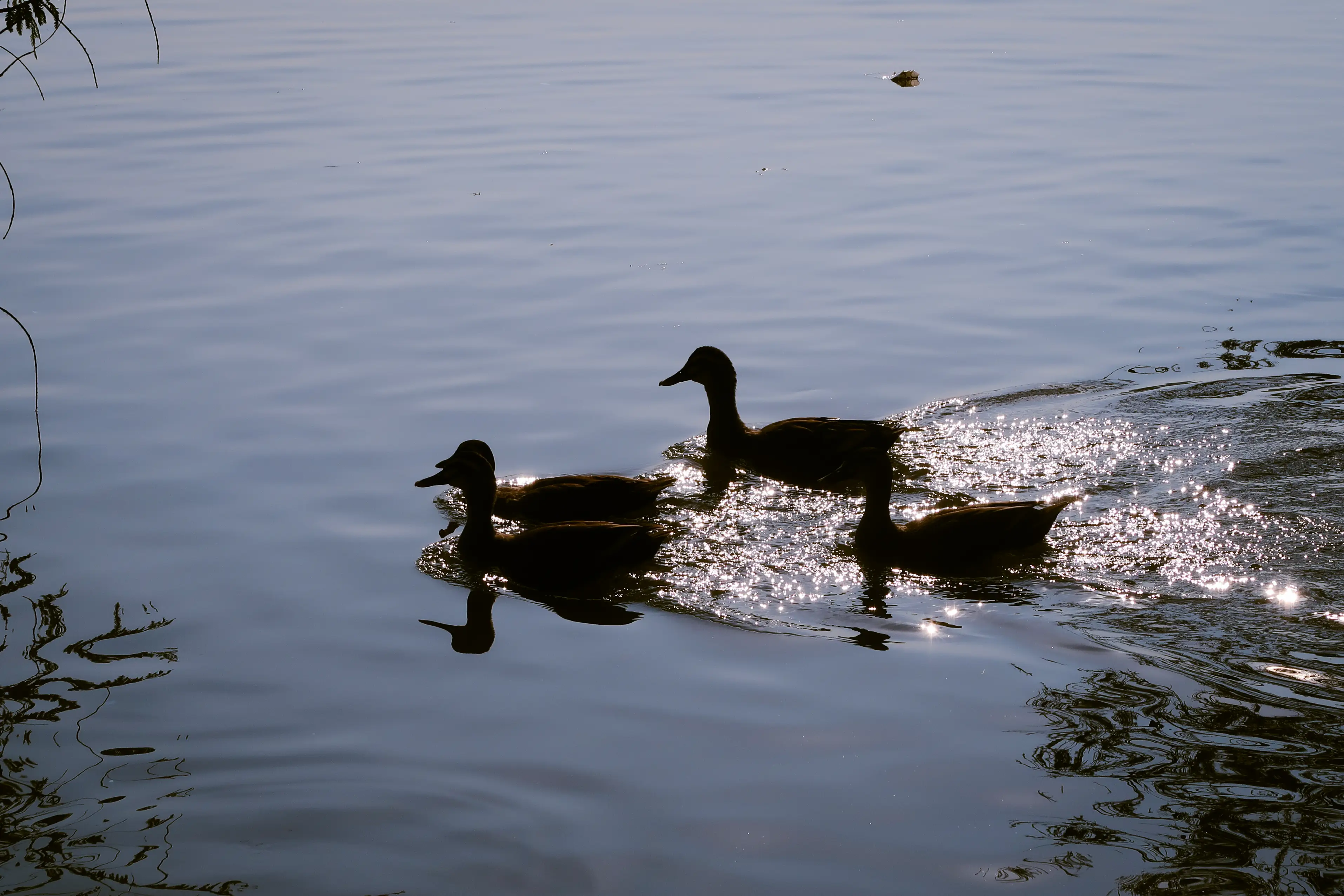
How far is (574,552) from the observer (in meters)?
7.58

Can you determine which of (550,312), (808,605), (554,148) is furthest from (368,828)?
(554,148)

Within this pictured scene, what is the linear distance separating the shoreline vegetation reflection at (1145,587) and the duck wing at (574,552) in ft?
0.48

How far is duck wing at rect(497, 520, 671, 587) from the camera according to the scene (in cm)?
756

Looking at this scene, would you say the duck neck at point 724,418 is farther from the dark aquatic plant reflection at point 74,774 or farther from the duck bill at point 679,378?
the dark aquatic plant reflection at point 74,774

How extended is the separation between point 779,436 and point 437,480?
227 centimetres

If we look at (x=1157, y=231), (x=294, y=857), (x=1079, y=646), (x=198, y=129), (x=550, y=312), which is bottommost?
(x=294, y=857)

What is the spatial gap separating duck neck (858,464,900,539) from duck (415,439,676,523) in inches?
51.0

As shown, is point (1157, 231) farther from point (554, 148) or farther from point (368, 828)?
point (368, 828)

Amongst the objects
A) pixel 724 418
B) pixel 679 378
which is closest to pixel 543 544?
pixel 724 418

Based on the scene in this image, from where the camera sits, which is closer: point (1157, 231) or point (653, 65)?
point (1157, 231)

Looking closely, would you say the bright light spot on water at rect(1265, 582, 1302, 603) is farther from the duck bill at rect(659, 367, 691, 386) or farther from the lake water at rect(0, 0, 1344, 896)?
the duck bill at rect(659, 367, 691, 386)

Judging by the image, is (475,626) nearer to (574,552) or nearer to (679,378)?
(574,552)

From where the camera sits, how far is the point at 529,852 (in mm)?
5141

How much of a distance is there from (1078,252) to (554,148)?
23.0 feet
